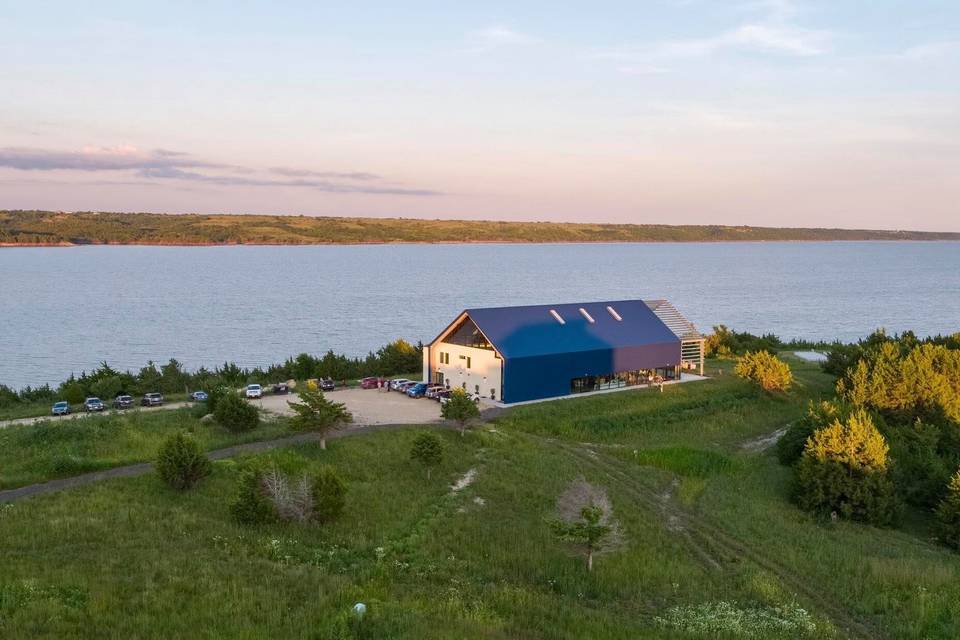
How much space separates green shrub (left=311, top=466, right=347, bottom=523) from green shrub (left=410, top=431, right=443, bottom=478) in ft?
24.4

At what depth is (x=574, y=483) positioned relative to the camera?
119 ft

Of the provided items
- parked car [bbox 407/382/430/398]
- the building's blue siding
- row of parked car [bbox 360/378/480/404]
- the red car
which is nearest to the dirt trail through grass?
the building's blue siding

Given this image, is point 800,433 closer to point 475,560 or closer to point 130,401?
point 475,560

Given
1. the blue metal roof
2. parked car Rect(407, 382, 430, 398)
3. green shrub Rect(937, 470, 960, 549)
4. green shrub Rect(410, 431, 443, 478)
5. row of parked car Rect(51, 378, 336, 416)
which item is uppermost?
the blue metal roof

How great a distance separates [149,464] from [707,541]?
25.4 m

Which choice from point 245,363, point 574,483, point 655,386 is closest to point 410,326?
point 245,363

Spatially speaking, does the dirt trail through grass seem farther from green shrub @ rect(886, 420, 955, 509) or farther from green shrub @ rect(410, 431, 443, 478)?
green shrub @ rect(886, 420, 955, 509)

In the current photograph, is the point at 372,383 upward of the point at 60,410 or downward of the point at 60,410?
upward

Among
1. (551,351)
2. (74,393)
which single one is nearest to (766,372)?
(551,351)

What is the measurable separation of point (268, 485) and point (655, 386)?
38.0 meters

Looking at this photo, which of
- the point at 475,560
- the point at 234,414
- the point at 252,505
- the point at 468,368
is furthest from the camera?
the point at 468,368

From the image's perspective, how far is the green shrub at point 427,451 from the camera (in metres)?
35.4

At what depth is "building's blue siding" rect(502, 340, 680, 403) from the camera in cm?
5184

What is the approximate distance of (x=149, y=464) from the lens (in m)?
34.2
